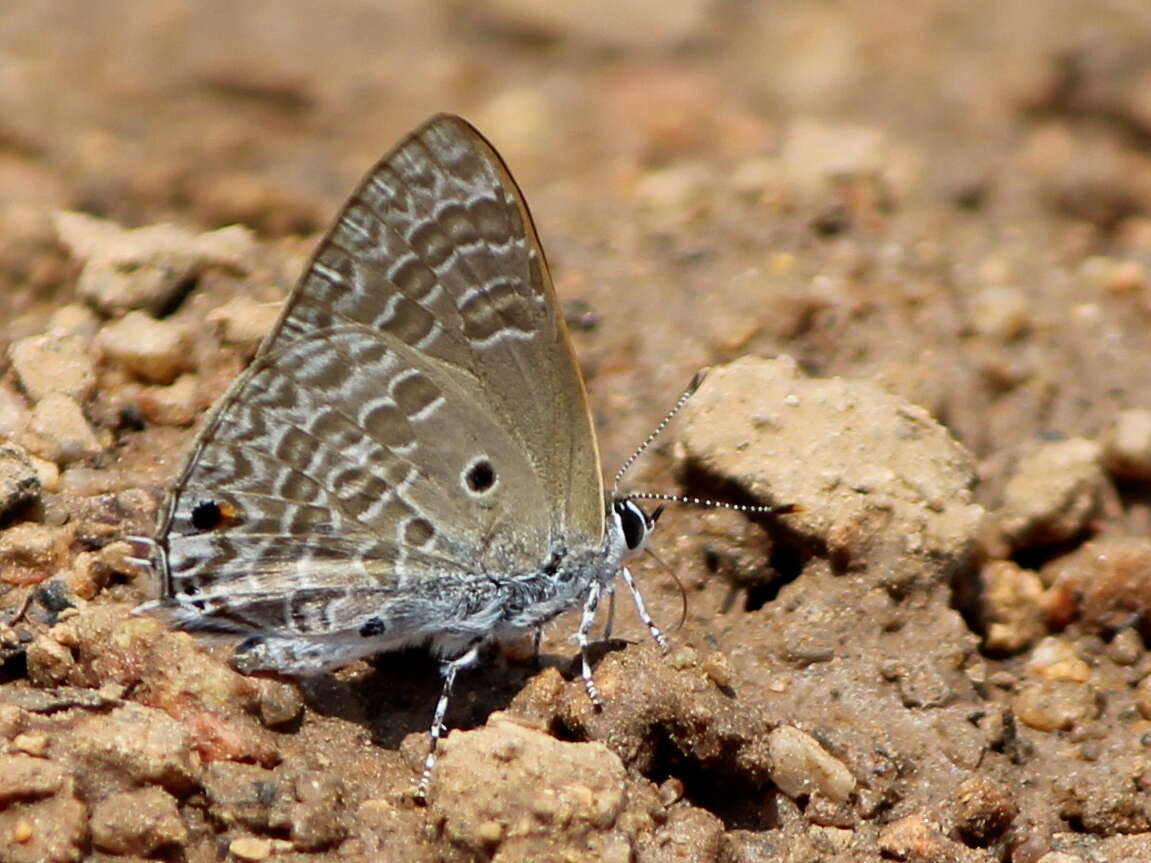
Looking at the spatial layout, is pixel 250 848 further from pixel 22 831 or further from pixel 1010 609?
pixel 1010 609

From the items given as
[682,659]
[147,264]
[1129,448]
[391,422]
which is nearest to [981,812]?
[682,659]

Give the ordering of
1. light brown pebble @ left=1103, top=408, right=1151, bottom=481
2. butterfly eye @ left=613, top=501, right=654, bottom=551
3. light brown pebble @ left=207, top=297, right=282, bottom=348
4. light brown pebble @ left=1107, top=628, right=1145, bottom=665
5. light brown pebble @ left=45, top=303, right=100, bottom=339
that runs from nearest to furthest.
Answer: butterfly eye @ left=613, top=501, right=654, bottom=551
light brown pebble @ left=1107, top=628, right=1145, bottom=665
light brown pebble @ left=207, top=297, right=282, bottom=348
light brown pebble @ left=45, top=303, right=100, bottom=339
light brown pebble @ left=1103, top=408, right=1151, bottom=481

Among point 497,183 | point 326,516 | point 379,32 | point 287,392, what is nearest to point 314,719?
point 326,516

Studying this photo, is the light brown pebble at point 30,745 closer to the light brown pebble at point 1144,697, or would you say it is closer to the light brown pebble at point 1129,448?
the light brown pebble at point 1144,697

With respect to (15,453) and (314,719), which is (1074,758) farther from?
(15,453)

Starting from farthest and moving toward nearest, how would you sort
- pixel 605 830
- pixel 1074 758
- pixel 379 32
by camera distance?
pixel 379 32
pixel 1074 758
pixel 605 830

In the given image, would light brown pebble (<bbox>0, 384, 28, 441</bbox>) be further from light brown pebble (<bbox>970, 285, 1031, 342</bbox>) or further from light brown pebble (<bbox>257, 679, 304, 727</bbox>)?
light brown pebble (<bbox>970, 285, 1031, 342</bbox>)

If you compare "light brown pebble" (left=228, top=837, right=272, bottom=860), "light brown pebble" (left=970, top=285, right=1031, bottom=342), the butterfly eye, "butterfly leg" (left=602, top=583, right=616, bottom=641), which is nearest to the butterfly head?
the butterfly eye
